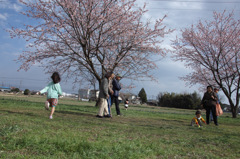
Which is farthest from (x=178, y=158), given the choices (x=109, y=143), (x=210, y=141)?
(x=210, y=141)

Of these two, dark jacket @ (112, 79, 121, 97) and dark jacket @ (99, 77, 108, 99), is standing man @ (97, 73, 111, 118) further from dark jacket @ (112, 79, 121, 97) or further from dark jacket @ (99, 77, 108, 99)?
dark jacket @ (112, 79, 121, 97)

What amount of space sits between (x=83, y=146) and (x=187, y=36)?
1905cm

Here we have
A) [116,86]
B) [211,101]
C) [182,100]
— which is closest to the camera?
[211,101]

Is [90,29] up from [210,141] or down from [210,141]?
up

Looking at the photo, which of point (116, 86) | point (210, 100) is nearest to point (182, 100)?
point (210, 100)

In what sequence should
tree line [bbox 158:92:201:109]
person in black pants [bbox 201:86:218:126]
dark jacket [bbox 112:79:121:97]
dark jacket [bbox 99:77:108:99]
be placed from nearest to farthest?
dark jacket [bbox 99:77:108:99] < person in black pants [bbox 201:86:218:126] < dark jacket [bbox 112:79:121:97] < tree line [bbox 158:92:201:109]

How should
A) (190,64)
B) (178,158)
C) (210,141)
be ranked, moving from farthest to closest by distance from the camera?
(190,64)
(210,141)
(178,158)

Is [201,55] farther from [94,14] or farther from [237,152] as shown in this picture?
[237,152]

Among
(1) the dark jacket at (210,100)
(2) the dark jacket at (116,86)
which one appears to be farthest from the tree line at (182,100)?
(2) the dark jacket at (116,86)

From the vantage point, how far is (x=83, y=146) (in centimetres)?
353

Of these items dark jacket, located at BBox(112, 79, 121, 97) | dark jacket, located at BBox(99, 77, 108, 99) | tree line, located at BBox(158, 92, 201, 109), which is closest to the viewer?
dark jacket, located at BBox(99, 77, 108, 99)

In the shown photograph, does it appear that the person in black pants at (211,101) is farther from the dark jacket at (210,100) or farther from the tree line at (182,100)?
the tree line at (182,100)

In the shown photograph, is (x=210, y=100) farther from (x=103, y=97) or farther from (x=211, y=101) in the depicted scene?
(x=103, y=97)

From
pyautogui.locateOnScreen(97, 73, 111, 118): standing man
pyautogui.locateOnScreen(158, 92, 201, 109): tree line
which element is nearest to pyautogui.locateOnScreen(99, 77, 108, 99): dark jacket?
pyautogui.locateOnScreen(97, 73, 111, 118): standing man
